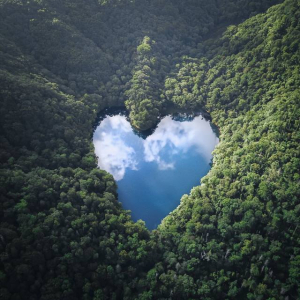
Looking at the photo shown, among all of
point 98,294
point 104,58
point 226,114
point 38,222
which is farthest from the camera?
point 104,58

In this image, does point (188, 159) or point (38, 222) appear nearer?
point (38, 222)

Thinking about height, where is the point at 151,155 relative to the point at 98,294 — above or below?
above

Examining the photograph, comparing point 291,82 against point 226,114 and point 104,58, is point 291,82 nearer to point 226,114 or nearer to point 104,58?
point 226,114

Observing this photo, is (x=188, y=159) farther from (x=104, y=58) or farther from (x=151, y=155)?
(x=104, y=58)

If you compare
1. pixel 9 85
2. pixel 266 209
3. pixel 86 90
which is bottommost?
pixel 266 209

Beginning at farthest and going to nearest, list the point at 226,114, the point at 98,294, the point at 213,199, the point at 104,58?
the point at 104,58 → the point at 226,114 → the point at 213,199 → the point at 98,294

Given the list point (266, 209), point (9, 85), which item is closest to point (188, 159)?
point (266, 209)

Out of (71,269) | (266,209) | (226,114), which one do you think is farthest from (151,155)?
(71,269)
